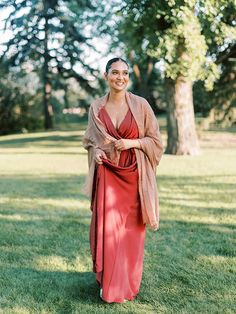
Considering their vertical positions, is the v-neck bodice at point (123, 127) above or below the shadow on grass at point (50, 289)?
above

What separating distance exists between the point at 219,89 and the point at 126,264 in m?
18.2

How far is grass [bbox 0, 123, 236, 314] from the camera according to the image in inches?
168

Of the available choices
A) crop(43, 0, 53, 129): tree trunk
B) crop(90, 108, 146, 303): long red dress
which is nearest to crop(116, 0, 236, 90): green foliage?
crop(90, 108, 146, 303): long red dress

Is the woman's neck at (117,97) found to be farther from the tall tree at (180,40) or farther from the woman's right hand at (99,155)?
the tall tree at (180,40)

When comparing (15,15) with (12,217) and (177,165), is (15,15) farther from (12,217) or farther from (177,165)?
(12,217)

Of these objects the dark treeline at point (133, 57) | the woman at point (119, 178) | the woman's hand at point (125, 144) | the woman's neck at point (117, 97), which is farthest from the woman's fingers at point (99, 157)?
the dark treeline at point (133, 57)

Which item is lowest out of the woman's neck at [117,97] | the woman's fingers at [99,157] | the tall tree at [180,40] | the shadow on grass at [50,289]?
the shadow on grass at [50,289]

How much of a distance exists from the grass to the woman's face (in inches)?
75.5

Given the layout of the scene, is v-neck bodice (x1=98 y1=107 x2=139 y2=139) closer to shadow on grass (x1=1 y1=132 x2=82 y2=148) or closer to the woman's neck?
the woman's neck

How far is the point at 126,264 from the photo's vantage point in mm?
4195

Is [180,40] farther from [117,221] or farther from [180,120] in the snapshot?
[117,221]

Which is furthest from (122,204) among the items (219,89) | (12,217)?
(219,89)

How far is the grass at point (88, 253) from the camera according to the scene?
4.27 m

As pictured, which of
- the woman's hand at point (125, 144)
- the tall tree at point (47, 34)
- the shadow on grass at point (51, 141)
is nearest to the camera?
the woman's hand at point (125, 144)
